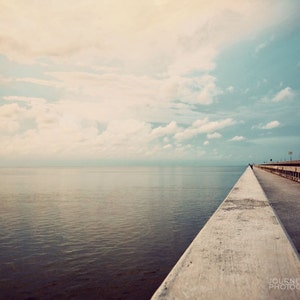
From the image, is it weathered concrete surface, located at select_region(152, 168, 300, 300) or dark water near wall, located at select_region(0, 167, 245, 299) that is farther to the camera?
dark water near wall, located at select_region(0, 167, 245, 299)

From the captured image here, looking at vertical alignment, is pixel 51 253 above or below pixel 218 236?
below

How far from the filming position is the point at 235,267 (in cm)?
405

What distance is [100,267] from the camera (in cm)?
834

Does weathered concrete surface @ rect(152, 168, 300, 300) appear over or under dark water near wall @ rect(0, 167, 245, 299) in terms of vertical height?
over

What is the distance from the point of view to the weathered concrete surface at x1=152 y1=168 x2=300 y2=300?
10.8 ft

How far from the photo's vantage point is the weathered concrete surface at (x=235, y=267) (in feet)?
10.8

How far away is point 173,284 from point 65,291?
4.29 metres

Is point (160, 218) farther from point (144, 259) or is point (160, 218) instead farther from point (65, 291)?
point (65, 291)

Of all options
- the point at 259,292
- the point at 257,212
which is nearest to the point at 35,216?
the point at 257,212

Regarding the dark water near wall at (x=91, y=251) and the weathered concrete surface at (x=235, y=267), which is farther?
the dark water near wall at (x=91, y=251)

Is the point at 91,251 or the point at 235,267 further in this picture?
the point at 91,251

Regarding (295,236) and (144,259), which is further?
(144,259)

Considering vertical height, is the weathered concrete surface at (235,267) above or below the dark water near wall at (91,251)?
above

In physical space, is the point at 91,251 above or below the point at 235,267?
below
